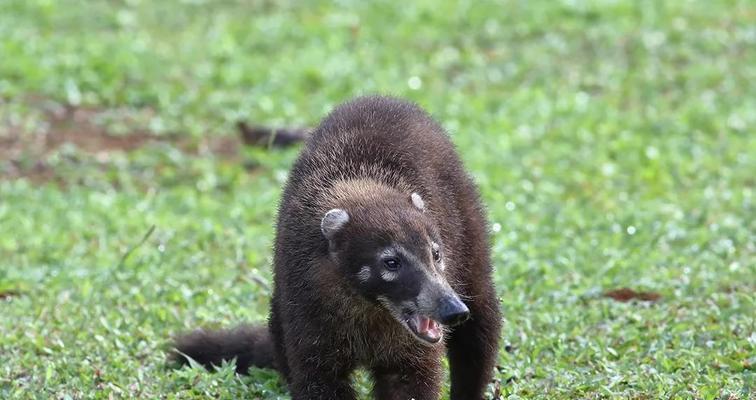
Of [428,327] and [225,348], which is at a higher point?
[428,327]

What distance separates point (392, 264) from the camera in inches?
219

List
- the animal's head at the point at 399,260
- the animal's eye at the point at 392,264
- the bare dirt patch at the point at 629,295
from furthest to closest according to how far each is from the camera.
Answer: the bare dirt patch at the point at 629,295
the animal's eye at the point at 392,264
the animal's head at the point at 399,260

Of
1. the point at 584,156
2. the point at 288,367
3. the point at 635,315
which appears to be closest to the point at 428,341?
the point at 288,367

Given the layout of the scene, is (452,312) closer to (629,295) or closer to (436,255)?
(436,255)

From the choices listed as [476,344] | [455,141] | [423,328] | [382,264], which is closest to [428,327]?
[423,328]

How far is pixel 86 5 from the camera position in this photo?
17.5 m

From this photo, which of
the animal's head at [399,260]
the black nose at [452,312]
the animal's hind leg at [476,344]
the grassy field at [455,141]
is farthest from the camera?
the grassy field at [455,141]

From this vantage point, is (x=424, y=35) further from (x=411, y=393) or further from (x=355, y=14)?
(x=411, y=393)

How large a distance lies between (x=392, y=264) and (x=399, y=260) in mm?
36

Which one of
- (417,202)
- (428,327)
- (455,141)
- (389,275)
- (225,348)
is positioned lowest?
(455,141)

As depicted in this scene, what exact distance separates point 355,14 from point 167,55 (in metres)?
2.70

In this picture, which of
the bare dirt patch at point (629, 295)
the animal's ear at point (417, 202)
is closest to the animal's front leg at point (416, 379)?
the animal's ear at point (417, 202)

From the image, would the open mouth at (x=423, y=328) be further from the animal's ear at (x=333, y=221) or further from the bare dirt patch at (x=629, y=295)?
the bare dirt patch at (x=629, y=295)

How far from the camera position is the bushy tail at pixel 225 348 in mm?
7047
